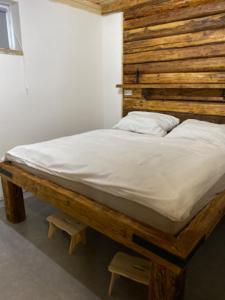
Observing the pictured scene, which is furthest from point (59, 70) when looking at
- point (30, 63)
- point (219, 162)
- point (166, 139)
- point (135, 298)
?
point (135, 298)

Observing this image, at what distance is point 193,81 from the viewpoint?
2771 mm

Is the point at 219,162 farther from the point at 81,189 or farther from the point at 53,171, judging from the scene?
the point at 53,171

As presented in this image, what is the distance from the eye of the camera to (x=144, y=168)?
62.1 inches

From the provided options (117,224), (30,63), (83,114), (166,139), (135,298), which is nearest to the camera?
(117,224)

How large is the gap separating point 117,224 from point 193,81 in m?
2.10

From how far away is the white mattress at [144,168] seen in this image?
1289mm

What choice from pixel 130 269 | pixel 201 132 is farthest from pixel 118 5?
pixel 130 269

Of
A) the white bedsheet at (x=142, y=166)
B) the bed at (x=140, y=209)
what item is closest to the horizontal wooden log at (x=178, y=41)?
the white bedsheet at (x=142, y=166)

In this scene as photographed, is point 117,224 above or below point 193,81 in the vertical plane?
below

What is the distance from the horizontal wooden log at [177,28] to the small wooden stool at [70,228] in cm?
244

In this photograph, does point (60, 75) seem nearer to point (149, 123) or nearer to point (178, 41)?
point (149, 123)

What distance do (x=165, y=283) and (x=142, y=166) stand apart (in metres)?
0.71

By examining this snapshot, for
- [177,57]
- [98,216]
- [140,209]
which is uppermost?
[177,57]

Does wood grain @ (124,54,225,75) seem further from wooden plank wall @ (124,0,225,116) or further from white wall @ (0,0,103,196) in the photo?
white wall @ (0,0,103,196)
